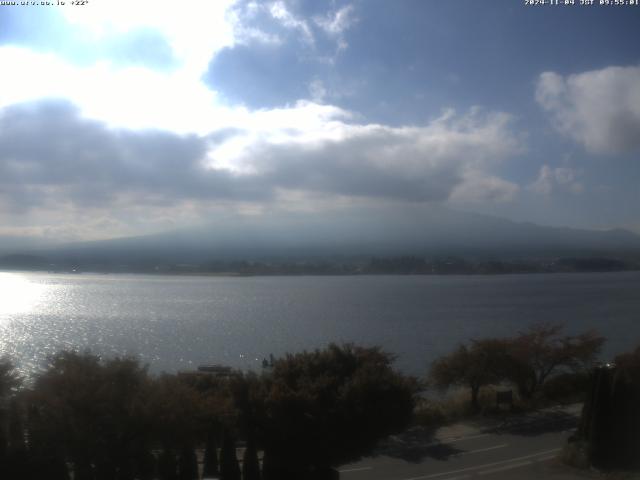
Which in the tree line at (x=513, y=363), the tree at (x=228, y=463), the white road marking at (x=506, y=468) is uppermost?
the tree at (x=228, y=463)

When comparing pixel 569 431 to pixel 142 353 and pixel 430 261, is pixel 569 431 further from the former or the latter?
pixel 430 261

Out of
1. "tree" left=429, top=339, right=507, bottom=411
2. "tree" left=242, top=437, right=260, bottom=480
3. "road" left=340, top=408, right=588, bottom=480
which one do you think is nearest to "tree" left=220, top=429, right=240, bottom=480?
"tree" left=242, top=437, right=260, bottom=480

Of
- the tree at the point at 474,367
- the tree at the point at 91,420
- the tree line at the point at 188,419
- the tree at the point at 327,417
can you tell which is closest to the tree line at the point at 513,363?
the tree at the point at 474,367

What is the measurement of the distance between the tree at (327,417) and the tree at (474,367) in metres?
9.30

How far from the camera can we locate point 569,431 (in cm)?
1518

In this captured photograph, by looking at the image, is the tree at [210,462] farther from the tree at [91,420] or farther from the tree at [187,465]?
the tree at [91,420]

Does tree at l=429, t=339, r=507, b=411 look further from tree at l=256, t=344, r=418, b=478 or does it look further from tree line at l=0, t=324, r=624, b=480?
tree at l=256, t=344, r=418, b=478

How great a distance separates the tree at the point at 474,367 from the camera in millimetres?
19547

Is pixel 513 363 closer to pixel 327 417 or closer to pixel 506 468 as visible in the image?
pixel 506 468

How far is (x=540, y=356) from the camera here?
68.8 feet

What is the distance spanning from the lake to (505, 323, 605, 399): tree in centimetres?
783

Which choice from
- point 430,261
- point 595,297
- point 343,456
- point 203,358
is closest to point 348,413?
point 343,456

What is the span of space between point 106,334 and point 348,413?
34.9m

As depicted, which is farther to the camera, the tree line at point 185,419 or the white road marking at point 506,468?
the white road marking at point 506,468
